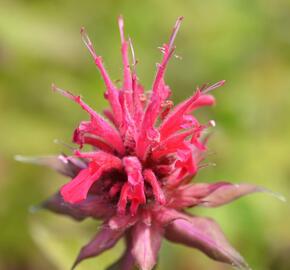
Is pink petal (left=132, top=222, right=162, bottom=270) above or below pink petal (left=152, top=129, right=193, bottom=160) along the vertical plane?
below

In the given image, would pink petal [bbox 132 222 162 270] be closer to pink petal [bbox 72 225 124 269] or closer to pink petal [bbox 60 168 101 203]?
pink petal [bbox 72 225 124 269]

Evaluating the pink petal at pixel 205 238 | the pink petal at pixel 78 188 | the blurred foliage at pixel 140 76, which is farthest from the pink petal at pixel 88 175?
the blurred foliage at pixel 140 76

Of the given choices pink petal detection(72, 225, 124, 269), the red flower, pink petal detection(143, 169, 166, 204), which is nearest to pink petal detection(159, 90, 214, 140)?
the red flower

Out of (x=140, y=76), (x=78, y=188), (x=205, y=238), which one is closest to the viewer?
(x=78, y=188)

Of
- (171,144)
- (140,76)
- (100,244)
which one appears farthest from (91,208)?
(140,76)

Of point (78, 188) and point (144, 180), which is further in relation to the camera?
point (144, 180)

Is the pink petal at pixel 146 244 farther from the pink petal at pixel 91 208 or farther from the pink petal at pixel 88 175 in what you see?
the pink petal at pixel 88 175

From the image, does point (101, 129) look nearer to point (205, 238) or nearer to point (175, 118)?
point (175, 118)

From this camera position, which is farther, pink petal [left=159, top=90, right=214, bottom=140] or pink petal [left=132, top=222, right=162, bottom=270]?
pink petal [left=159, top=90, right=214, bottom=140]
